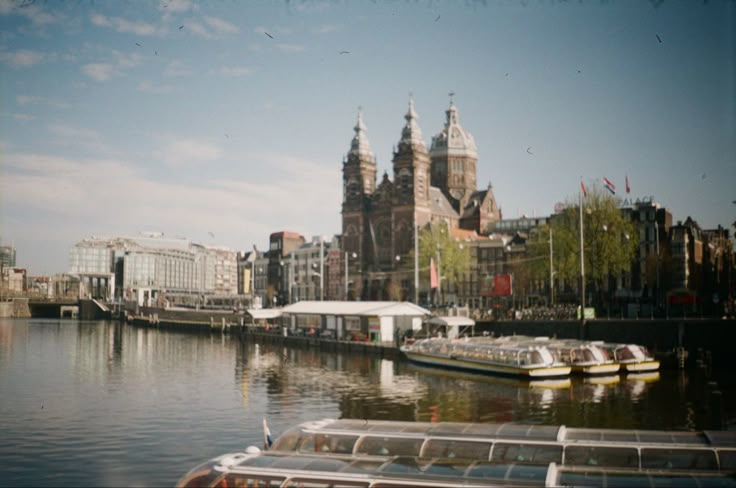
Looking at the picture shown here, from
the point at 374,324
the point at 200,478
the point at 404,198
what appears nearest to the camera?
the point at 200,478

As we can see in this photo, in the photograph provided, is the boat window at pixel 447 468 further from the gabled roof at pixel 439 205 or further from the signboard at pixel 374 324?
the gabled roof at pixel 439 205

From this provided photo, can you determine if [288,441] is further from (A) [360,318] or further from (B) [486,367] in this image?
(A) [360,318]

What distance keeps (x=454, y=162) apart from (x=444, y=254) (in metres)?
47.4

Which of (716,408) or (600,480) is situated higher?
(600,480)

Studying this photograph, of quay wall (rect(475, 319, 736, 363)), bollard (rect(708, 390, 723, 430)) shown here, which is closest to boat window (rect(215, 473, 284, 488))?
bollard (rect(708, 390, 723, 430))

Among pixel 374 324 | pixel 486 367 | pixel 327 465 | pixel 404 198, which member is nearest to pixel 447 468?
pixel 327 465

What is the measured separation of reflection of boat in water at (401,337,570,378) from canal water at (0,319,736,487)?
3.85ft

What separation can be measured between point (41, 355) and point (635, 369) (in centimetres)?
5499

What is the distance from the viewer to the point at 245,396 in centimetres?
4353

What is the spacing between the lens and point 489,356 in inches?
2154

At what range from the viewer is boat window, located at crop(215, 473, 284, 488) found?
1673 centimetres

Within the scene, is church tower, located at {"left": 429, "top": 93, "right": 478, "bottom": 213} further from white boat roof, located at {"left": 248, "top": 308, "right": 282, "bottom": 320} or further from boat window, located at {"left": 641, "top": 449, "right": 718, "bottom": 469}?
boat window, located at {"left": 641, "top": 449, "right": 718, "bottom": 469}

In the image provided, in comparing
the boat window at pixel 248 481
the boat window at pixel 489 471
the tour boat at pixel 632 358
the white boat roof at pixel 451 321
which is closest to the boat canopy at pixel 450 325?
the white boat roof at pixel 451 321

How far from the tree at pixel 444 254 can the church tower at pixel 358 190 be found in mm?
24454
